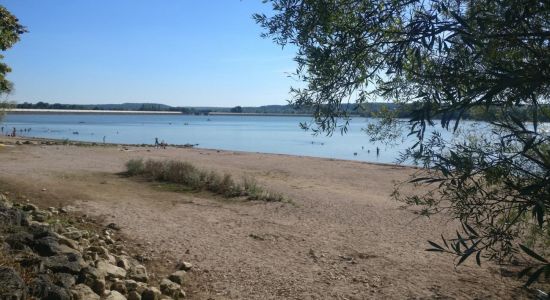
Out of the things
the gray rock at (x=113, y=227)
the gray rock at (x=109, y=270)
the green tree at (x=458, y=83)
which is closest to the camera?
the green tree at (x=458, y=83)

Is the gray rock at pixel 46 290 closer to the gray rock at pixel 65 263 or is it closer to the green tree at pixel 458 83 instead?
the gray rock at pixel 65 263

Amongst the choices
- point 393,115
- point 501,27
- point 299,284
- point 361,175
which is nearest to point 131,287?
point 299,284

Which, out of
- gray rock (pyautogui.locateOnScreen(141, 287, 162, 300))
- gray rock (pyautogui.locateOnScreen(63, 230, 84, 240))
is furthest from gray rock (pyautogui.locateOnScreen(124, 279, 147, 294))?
gray rock (pyautogui.locateOnScreen(63, 230, 84, 240))

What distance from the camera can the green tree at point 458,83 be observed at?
223 cm

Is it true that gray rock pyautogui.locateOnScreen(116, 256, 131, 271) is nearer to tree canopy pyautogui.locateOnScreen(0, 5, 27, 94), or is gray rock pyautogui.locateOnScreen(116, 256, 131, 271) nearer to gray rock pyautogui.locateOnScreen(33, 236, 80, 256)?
gray rock pyautogui.locateOnScreen(33, 236, 80, 256)

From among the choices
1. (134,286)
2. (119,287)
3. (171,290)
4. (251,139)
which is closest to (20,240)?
(119,287)

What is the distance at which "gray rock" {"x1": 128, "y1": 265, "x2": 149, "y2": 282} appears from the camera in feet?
20.6

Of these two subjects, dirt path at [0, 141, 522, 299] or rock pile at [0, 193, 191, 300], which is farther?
dirt path at [0, 141, 522, 299]

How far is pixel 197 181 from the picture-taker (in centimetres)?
1496

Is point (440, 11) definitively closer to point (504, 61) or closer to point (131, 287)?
point (504, 61)

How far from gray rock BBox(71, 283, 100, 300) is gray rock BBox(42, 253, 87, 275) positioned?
284 millimetres

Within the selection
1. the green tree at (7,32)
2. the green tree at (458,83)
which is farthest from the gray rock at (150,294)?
the green tree at (7,32)

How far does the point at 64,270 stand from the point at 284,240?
4.98 meters

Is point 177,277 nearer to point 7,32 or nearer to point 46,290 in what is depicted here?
point 46,290
